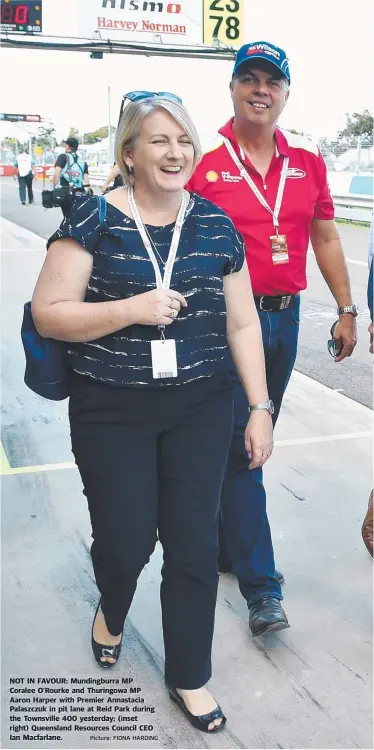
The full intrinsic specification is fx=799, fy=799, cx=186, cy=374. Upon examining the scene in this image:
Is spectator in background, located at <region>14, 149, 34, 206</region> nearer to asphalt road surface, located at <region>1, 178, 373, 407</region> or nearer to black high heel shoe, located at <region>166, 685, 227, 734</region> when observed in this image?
asphalt road surface, located at <region>1, 178, 373, 407</region>

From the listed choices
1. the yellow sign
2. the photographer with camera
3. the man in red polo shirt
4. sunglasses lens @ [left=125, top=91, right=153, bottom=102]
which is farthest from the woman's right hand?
the yellow sign

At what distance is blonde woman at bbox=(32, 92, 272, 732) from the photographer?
219 centimetres

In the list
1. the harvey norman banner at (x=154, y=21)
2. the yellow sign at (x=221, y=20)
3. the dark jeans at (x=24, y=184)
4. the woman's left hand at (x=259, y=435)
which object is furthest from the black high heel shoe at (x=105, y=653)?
the dark jeans at (x=24, y=184)

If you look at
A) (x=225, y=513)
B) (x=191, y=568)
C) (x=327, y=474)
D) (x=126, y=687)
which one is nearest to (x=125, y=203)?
(x=191, y=568)

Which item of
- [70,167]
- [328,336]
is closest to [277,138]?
[328,336]

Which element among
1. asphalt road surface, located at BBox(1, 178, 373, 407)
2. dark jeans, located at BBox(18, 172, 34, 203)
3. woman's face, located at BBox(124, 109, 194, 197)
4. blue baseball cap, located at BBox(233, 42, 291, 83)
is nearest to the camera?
woman's face, located at BBox(124, 109, 194, 197)

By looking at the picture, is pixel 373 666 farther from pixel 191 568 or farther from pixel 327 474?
pixel 327 474

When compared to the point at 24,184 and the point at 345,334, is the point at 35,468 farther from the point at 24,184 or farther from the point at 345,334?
the point at 24,184

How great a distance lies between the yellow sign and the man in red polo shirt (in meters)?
17.5

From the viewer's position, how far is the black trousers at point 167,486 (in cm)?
229

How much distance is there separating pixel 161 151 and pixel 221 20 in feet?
60.8

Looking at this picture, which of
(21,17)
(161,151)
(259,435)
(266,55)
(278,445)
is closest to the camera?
(161,151)

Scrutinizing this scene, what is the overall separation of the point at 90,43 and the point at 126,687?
51.7 ft

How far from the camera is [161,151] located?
7.23ft
